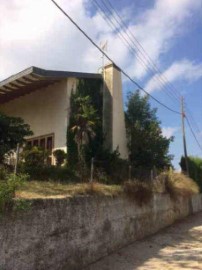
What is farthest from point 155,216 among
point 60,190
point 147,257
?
point 60,190

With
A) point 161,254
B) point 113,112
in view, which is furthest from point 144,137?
point 161,254

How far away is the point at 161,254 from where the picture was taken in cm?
1130

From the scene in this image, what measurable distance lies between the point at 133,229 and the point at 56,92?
1169cm

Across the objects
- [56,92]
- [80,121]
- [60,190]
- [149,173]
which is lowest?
[60,190]

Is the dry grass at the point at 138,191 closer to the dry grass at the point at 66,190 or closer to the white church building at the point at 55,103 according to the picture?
the dry grass at the point at 66,190

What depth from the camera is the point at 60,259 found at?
827 centimetres

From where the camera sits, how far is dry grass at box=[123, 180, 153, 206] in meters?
12.8

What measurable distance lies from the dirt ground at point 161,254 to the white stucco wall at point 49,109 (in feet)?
28.9

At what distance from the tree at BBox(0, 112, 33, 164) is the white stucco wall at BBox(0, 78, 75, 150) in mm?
5699

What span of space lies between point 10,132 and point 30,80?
6428 millimetres

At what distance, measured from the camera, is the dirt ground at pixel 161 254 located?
31.7 feet

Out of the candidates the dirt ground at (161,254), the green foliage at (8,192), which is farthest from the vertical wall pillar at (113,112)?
the green foliage at (8,192)

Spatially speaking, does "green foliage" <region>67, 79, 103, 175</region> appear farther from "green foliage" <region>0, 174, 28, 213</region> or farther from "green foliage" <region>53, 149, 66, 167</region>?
"green foliage" <region>0, 174, 28, 213</region>

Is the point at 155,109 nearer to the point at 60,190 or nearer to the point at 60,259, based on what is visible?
the point at 60,190
